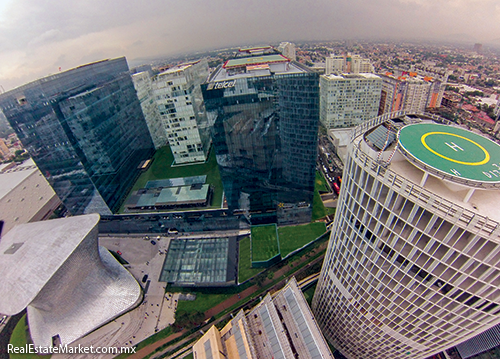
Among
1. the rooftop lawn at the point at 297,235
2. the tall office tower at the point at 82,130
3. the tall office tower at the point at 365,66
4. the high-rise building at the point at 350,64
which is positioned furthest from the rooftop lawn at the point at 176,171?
the tall office tower at the point at 365,66

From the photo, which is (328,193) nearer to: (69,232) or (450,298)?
(450,298)

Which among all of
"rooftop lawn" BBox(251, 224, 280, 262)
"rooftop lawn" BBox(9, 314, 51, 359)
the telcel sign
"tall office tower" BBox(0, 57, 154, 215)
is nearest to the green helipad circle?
the telcel sign

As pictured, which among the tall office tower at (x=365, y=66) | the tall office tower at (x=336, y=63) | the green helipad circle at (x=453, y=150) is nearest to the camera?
the green helipad circle at (x=453, y=150)

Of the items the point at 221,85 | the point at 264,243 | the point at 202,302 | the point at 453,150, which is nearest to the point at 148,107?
the point at 221,85

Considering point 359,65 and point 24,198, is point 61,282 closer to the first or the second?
point 24,198

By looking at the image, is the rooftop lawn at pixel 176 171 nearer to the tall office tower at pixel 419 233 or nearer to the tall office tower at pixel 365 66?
the tall office tower at pixel 419 233

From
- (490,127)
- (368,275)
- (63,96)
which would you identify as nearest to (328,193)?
(368,275)

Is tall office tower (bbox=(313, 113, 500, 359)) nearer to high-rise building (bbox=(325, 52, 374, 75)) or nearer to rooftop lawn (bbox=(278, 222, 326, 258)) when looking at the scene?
rooftop lawn (bbox=(278, 222, 326, 258))
